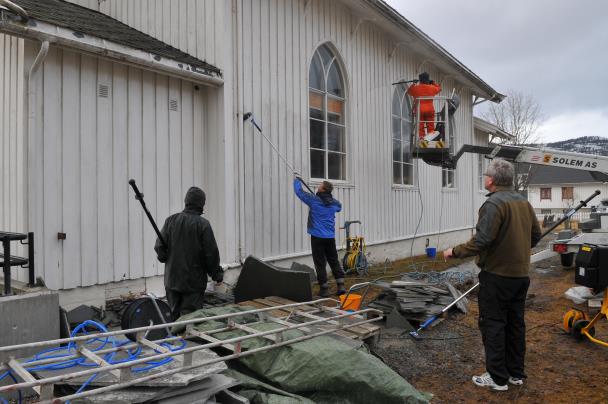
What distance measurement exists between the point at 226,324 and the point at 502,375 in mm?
2502

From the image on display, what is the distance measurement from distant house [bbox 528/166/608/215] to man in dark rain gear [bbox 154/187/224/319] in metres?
49.7

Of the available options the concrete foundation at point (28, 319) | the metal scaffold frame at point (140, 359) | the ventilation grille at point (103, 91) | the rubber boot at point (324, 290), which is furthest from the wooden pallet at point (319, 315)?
the ventilation grille at point (103, 91)

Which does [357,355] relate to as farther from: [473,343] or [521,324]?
[473,343]

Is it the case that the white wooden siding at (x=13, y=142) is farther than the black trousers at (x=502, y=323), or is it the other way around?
the white wooden siding at (x=13, y=142)

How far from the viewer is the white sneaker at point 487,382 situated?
412 centimetres

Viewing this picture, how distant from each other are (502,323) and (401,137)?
855 cm

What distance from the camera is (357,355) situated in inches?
142

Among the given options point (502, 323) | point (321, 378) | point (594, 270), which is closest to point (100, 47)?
point (321, 378)

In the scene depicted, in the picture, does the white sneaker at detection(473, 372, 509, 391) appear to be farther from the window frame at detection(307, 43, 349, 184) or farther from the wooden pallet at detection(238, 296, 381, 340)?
the window frame at detection(307, 43, 349, 184)

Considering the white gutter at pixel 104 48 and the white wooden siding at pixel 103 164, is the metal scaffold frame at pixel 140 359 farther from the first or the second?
the white gutter at pixel 104 48

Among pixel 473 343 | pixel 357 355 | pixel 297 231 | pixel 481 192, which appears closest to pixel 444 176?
pixel 481 192

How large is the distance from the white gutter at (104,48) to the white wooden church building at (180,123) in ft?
0.05

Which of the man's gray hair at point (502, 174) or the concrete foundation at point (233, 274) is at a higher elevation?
the man's gray hair at point (502, 174)

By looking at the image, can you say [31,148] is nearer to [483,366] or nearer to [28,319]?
[28,319]
